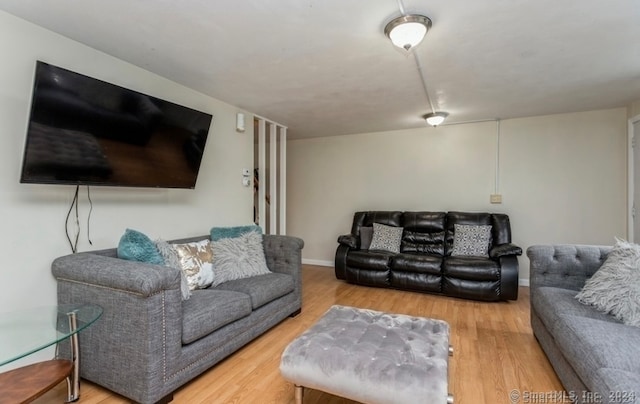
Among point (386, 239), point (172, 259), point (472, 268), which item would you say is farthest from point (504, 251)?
point (172, 259)

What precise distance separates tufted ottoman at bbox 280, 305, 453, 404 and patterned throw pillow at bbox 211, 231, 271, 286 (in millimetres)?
1115

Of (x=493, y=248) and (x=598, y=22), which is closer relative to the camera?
(x=598, y=22)

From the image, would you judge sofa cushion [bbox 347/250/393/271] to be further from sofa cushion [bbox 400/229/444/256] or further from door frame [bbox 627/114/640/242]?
door frame [bbox 627/114/640/242]

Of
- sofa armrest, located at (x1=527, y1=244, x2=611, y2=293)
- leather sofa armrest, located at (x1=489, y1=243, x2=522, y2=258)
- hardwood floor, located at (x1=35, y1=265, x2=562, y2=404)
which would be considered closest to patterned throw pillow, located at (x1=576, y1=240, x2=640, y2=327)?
sofa armrest, located at (x1=527, y1=244, x2=611, y2=293)

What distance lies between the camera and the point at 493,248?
12.0 feet

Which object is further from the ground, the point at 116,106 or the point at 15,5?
the point at 15,5

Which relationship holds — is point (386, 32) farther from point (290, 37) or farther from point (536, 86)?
point (536, 86)

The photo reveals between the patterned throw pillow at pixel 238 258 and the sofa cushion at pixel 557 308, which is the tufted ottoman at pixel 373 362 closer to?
the sofa cushion at pixel 557 308

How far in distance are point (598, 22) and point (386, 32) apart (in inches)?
50.8

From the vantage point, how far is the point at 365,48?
7.30 feet

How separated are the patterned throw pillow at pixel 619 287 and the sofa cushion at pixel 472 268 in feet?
4.46

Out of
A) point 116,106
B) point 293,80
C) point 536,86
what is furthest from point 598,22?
point 116,106

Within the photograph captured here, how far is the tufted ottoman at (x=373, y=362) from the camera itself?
4.14ft

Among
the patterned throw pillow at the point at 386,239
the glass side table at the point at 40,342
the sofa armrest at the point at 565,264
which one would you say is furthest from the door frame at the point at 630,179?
the glass side table at the point at 40,342
